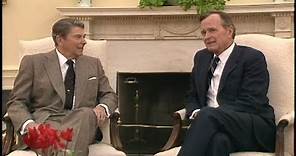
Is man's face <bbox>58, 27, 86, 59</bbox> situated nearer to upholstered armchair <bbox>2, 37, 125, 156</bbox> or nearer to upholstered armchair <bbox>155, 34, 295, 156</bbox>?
upholstered armchair <bbox>2, 37, 125, 156</bbox>

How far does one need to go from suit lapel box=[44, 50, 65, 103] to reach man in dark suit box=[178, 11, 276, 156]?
0.72m

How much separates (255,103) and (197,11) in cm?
200

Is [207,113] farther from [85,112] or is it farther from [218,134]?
[85,112]

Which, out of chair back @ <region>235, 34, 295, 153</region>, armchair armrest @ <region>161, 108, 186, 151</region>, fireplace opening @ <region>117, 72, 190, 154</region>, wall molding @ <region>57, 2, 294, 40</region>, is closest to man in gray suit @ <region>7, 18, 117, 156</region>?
armchair armrest @ <region>161, 108, 186, 151</region>

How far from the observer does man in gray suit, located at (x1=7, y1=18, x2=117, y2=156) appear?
2.71 metres

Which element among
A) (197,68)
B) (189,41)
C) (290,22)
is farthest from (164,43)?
(197,68)

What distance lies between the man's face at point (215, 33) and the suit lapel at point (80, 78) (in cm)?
72

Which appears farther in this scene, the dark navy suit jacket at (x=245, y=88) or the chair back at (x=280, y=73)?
the chair back at (x=280, y=73)

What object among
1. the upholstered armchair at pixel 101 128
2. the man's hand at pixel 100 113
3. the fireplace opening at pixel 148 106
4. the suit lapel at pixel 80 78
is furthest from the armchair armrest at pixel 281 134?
the fireplace opening at pixel 148 106

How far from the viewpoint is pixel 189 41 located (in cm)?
475

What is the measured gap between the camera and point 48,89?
285cm

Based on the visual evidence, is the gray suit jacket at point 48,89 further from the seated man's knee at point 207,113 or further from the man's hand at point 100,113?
the seated man's knee at point 207,113

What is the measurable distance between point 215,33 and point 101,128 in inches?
32.7

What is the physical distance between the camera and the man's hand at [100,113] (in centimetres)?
272
